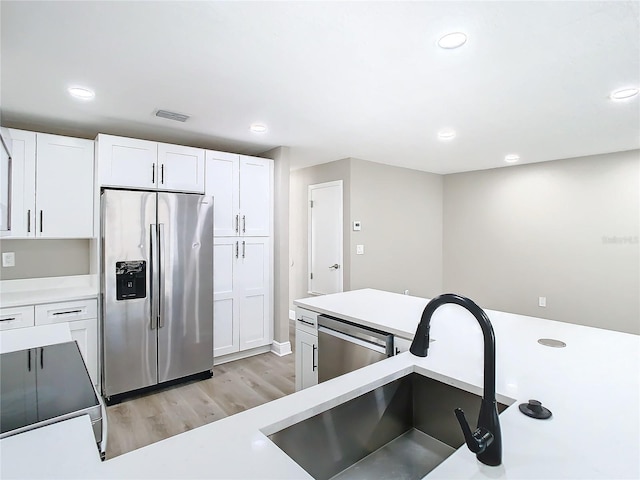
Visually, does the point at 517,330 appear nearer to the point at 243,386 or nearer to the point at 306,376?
the point at 306,376

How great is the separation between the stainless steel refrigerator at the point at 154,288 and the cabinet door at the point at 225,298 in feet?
0.86

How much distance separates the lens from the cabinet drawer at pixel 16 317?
2.54m

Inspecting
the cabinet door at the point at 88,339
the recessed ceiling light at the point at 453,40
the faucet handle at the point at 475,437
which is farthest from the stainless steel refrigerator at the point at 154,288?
the faucet handle at the point at 475,437

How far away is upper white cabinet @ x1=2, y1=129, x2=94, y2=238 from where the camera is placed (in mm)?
2752

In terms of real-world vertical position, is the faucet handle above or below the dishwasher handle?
above

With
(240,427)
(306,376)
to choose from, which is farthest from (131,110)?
(240,427)

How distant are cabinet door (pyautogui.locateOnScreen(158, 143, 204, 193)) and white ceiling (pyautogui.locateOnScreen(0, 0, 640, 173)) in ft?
0.68

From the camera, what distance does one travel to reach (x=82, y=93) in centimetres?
241

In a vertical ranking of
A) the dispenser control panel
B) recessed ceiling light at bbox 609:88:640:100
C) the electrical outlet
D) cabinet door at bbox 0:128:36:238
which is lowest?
the dispenser control panel

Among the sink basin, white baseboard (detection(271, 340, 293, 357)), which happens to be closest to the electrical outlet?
white baseboard (detection(271, 340, 293, 357))

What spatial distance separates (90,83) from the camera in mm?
2266

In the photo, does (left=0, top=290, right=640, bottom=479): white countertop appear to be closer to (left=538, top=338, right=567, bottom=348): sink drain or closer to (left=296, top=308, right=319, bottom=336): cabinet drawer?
(left=538, top=338, right=567, bottom=348): sink drain

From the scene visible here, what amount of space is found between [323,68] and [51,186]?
99.5 inches

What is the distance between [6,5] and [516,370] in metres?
2.61
